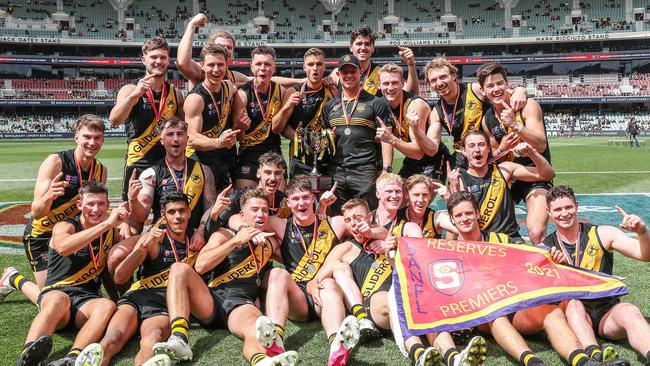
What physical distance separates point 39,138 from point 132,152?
41153mm

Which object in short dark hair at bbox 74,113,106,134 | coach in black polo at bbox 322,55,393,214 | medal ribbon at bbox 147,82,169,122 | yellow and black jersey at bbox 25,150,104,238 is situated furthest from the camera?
coach in black polo at bbox 322,55,393,214

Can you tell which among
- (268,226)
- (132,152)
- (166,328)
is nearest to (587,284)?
(268,226)

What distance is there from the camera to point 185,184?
5355mm

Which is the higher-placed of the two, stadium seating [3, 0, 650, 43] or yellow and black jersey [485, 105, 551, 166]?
stadium seating [3, 0, 650, 43]

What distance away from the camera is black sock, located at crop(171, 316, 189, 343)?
4031mm

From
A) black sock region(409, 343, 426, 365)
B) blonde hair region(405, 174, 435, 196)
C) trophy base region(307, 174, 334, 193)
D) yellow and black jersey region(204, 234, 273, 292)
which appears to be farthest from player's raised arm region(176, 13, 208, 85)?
black sock region(409, 343, 426, 365)

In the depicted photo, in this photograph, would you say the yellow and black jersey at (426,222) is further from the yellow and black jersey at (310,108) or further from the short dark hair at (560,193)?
the yellow and black jersey at (310,108)

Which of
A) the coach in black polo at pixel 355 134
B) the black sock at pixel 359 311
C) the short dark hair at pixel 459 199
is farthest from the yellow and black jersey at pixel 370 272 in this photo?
the coach in black polo at pixel 355 134

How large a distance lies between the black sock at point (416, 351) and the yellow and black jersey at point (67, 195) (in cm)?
338

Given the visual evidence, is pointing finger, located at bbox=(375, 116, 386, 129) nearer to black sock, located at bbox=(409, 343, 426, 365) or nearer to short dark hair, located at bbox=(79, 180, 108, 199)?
black sock, located at bbox=(409, 343, 426, 365)

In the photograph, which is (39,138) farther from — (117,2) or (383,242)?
(383,242)

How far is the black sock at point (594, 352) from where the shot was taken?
359cm

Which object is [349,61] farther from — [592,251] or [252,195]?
[592,251]

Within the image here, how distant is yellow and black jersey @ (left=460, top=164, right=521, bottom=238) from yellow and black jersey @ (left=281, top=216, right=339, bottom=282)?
1.41 m
